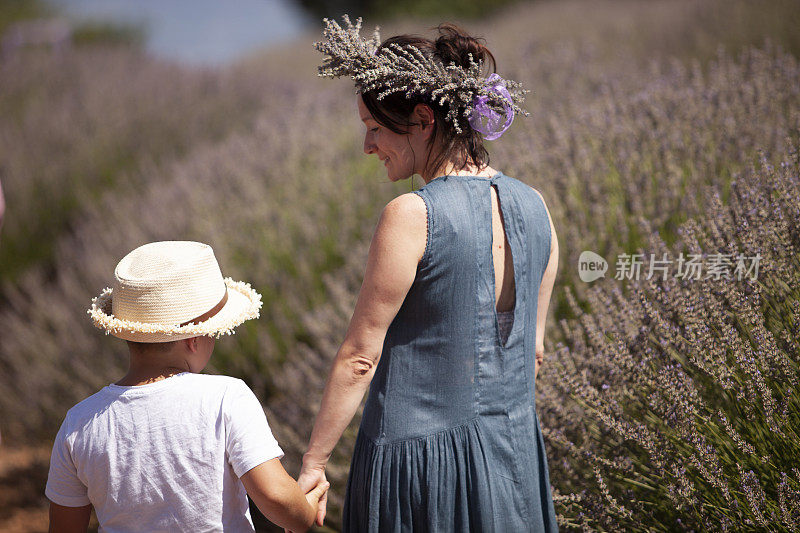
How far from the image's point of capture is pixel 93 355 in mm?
3570

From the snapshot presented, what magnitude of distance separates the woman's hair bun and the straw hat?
0.68 meters

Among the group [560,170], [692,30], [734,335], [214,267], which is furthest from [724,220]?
[692,30]

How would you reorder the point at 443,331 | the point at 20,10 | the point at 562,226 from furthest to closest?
the point at 20,10 < the point at 562,226 < the point at 443,331

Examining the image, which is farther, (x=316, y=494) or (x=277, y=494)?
(x=316, y=494)

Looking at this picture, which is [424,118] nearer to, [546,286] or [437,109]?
[437,109]

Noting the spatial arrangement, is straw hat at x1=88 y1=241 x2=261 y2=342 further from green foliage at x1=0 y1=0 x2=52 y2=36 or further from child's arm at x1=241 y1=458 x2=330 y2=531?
green foliage at x1=0 y1=0 x2=52 y2=36

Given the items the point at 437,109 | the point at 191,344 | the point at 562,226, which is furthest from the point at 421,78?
the point at 562,226

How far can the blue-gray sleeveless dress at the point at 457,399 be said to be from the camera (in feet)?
4.75

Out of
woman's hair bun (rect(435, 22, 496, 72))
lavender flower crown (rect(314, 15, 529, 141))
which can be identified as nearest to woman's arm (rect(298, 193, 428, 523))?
lavender flower crown (rect(314, 15, 529, 141))

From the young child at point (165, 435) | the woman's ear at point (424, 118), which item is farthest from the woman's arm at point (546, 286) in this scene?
the young child at point (165, 435)

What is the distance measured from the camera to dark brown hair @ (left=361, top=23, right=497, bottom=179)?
4.91 feet

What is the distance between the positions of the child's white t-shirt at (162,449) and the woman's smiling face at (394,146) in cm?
60

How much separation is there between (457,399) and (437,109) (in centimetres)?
65

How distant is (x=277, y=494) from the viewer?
135 cm
